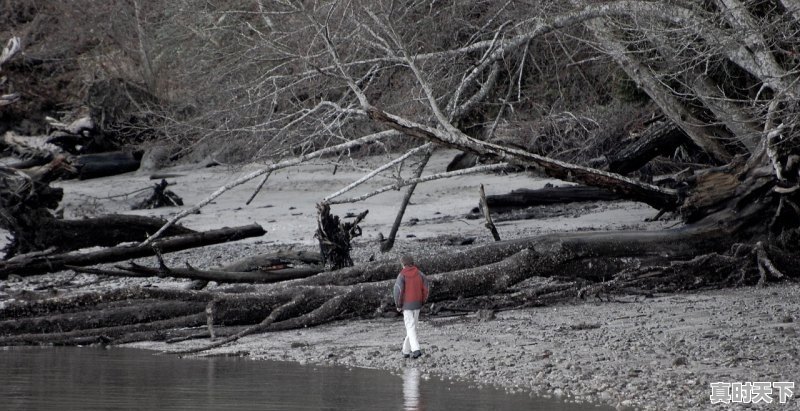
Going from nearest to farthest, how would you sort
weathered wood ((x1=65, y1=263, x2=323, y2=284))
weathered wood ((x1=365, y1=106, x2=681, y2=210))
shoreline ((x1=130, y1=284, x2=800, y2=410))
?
shoreline ((x1=130, y1=284, x2=800, y2=410))
weathered wood ((x1=365, y1=106, x2=681, y2=210))
weathered wood ((x1=65, y1=263, x2=323, y2=284))

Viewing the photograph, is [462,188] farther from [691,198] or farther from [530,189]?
[691,198]

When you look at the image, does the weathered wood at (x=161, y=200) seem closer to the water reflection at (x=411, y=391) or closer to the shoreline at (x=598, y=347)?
the shoreline at (x=598, y=347)

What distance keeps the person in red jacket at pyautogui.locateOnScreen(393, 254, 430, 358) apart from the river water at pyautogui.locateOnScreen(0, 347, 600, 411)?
0.34 m

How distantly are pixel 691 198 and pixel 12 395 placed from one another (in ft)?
26.0

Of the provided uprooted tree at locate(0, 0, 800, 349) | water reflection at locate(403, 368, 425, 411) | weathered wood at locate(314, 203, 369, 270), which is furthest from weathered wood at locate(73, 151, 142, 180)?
water reflection at locate(403, 368, 425, 411)

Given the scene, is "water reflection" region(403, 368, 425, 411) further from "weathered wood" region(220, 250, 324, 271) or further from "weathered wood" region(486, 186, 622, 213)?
"weathered wood" region(486, 186, 622, 213)

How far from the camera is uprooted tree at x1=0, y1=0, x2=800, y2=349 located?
41.5 ft

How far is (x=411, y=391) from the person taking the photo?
9.83 meters

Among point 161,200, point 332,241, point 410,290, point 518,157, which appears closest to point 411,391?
point 410,290

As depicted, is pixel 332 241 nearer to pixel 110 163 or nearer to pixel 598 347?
pixel 598 347

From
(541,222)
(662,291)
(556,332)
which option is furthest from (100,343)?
(541,222)

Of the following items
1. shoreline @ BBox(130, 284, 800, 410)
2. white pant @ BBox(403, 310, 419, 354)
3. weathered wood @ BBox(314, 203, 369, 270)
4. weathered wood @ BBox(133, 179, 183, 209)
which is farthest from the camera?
weathered wood @ BBox(133, 179, 183, 209)

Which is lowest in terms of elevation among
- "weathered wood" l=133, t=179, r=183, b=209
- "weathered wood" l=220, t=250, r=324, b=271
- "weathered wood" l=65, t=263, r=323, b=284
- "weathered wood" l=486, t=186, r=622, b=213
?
"weathered wood" l=65, t=263, r=323, b=284

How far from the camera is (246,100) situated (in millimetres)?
16922
